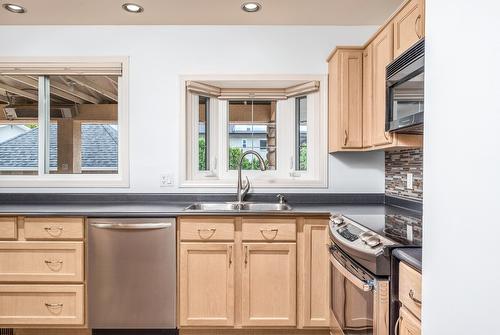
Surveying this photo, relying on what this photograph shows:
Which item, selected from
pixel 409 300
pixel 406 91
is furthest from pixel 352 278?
pixel 406 91

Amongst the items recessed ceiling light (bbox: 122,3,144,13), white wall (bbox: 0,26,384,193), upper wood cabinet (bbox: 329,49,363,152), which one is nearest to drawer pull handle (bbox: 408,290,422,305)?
upper wood cabinet (bbox: 329,49,363,152)

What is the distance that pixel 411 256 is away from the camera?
119 centimetres

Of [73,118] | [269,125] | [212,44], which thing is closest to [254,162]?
[269,125]

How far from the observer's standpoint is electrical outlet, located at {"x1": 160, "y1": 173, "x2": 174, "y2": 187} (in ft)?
9.29

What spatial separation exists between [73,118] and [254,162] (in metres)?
1.61

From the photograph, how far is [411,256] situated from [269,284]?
125 cm

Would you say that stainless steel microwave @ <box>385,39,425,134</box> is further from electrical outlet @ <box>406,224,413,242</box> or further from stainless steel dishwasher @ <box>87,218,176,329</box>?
stainless steel dishwasher @ <box>87,218,176,329</box>

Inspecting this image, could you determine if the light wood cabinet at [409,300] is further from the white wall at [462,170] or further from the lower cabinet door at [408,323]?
the white wall at [462,170]

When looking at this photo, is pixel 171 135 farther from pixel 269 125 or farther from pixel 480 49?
pixel 480 49

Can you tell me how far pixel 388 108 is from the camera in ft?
6.38

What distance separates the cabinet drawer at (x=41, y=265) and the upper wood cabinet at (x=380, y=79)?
2036 mm

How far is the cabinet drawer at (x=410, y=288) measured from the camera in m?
1.12

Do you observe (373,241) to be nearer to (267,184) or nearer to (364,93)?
(364,93)

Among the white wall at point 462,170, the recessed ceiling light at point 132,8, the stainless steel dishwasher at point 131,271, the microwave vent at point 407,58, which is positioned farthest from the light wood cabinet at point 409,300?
the recessed ceiling light at point 132,8
